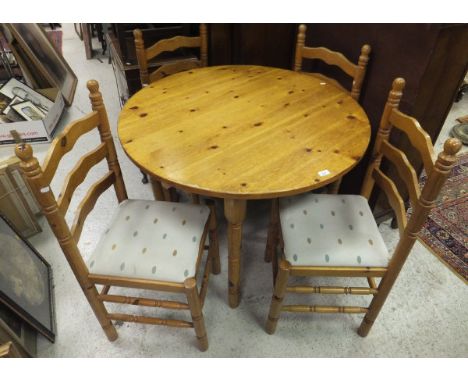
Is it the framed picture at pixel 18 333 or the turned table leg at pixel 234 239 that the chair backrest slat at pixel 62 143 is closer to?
the turned table leg at pixel 234 239

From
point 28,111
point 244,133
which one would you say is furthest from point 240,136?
point 28,111

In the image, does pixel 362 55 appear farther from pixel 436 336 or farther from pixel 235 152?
pixel 436 336

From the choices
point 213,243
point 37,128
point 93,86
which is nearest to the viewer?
point 93,86

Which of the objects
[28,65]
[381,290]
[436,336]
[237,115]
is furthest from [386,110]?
[28,65]

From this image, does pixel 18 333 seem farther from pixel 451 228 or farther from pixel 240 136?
pixel 451 228

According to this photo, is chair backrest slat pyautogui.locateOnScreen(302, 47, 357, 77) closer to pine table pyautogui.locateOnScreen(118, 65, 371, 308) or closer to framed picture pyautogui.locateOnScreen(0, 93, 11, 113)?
pine table pyautogui.locateOnScreen(118, 65, 371, 308)

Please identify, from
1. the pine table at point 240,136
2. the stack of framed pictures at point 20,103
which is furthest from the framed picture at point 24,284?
the stack of framed pictures at point 20,103

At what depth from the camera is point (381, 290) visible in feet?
4.23

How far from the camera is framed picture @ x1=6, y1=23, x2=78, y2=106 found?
2857 mm

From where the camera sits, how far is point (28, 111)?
8.41 feet

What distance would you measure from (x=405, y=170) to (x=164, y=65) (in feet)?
4.76

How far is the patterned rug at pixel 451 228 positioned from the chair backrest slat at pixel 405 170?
821 mm

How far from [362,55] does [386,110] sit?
0.42 meters

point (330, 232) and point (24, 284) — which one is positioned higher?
point (330, 232)
